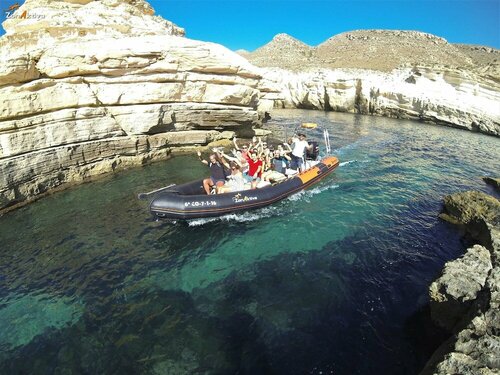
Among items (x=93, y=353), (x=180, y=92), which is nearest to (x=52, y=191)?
(x=180, y=92)

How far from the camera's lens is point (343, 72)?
144 feet

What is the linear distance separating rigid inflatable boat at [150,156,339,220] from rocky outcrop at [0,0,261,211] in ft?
18.5

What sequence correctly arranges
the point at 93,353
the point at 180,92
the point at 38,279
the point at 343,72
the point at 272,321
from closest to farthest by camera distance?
the point at 93,353
the point at 272,321
the point at 38,279
the point at 180,92
the point at 343,72

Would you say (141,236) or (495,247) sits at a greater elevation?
(495,247)

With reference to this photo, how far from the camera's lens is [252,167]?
513 inches

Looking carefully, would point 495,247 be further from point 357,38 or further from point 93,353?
point 357,38

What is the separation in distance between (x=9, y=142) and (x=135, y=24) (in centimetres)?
1143

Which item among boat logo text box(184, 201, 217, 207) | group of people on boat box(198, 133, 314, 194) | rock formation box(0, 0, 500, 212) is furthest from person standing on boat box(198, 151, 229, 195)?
rock formation box(0, 0, 500, 212)

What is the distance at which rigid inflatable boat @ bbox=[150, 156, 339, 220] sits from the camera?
10.4 meters

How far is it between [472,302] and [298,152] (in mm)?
9092

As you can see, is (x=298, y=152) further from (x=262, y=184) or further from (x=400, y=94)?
(x=400, y=94)

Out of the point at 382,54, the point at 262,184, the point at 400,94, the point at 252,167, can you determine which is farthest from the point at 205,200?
the point at 382,54

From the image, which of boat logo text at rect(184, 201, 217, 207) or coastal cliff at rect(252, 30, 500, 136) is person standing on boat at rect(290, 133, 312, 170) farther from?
coastal cliff at rect(252, 30, 500, 136)

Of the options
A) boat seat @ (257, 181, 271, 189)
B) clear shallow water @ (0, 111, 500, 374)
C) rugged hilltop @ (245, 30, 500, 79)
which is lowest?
clear shallow water @ (0, 111, 500, 374)
